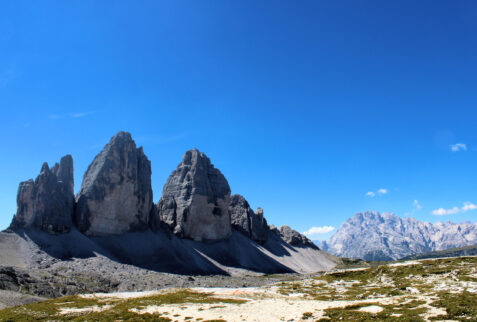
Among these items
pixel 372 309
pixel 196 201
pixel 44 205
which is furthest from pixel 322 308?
pixel 196 201

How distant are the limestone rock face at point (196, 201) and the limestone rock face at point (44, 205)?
49.5 metres

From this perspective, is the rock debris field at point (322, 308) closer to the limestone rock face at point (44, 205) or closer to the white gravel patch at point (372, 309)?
the white gravel patch at point (372, 309)

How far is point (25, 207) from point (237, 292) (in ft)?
300

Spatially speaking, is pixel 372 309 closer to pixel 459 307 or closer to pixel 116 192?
pixel 459 307

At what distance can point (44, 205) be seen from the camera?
108m

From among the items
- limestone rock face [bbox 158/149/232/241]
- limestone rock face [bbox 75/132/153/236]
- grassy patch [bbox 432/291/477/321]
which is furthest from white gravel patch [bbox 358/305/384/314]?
limestone rock face [bbox 158/149/232/241]

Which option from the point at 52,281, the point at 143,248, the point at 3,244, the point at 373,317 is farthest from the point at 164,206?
the point at 373,317

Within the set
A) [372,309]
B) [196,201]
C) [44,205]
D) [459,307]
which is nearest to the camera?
[459,307]

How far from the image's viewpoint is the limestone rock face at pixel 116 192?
119438 mm

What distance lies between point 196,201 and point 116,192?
48.4 m

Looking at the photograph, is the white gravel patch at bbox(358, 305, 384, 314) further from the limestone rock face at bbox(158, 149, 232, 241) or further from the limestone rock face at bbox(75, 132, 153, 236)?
the limestone rock face at bbox(158, 149, 232, 241)

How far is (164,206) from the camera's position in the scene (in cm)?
16988

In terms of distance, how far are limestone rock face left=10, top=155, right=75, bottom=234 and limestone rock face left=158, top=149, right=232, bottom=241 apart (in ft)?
162

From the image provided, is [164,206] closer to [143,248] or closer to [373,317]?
[143,248]
